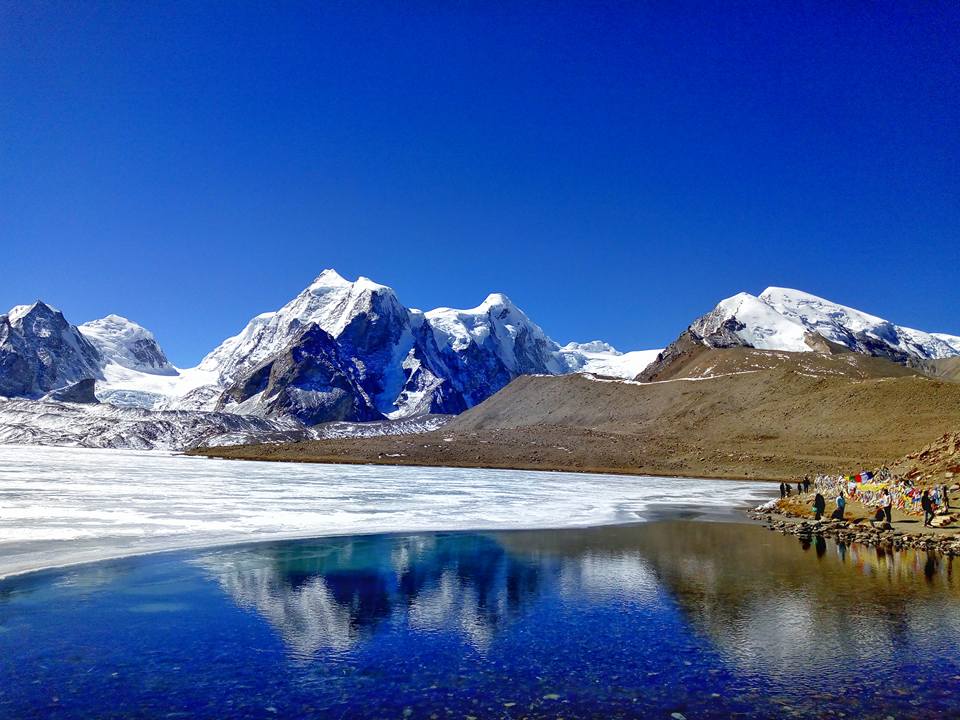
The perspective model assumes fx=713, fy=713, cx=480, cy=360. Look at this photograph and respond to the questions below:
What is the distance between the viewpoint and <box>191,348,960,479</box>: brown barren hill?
91.5 m

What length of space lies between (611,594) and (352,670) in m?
8.31

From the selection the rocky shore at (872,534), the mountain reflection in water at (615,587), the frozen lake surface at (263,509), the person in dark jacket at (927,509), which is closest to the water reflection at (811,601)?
the mountain reflection in water at (615,587)

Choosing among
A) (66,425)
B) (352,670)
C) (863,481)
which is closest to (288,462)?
(863,481)

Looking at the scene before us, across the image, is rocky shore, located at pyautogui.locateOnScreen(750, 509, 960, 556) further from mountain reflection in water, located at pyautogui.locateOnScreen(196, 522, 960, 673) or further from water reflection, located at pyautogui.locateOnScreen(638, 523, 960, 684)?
water reflection, located at pyautogui.locateOnScreen(638, 523, 960, 684)

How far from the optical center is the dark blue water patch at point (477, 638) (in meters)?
10.9

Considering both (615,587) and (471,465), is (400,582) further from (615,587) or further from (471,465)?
(471,465)

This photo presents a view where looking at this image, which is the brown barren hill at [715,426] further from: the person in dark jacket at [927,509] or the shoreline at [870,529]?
the person in dark jacket at [927,509]

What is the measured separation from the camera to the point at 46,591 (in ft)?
57.2

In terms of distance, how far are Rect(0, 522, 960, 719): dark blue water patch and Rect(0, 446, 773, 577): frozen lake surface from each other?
13.9ft

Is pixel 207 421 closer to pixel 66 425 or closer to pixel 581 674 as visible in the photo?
pixel 66 425

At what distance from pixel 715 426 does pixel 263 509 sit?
92209mm

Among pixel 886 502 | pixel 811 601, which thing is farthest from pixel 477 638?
pixel 886 502

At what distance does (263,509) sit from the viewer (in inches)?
1469

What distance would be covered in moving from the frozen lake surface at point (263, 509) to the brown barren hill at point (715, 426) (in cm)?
3273
